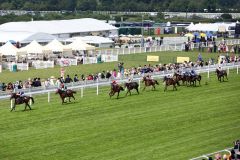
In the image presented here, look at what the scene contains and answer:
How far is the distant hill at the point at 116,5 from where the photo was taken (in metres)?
127

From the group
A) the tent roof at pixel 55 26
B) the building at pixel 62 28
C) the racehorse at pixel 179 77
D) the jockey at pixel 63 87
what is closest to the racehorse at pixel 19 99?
the jockey at pixel 63 87

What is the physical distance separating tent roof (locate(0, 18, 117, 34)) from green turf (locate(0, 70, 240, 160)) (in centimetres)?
3511

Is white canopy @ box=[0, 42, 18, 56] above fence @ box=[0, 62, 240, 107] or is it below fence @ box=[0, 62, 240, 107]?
above

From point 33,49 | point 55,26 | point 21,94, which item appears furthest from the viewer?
point 55,26

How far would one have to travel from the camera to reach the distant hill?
416 ft

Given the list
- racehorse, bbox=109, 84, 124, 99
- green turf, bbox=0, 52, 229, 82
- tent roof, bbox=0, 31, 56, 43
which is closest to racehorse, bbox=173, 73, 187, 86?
racehorse, bbox=109, 84, 124, 99

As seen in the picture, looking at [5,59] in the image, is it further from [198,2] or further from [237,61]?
[198,2]

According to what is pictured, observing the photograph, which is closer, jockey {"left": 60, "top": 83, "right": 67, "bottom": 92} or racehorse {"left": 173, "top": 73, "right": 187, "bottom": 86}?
jockey {"left": 60, "top": 83, "right": 67, "bottom": 92}

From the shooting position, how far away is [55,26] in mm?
72938

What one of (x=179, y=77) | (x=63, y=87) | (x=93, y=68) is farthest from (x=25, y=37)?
(x=63, y=87)

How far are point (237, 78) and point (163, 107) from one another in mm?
11759

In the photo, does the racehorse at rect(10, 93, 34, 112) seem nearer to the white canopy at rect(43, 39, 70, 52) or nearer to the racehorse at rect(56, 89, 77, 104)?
the racehorse at rect(56, 89, 77, 104)

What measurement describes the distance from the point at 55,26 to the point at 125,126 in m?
47.0

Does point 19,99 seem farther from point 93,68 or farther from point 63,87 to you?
point 93,68
